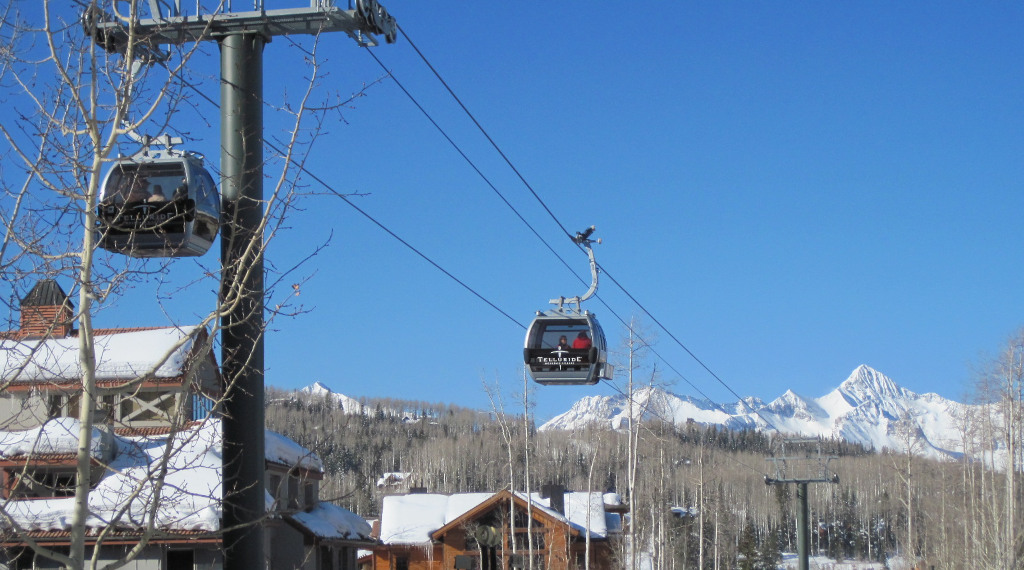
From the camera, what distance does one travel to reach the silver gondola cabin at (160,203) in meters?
8.26

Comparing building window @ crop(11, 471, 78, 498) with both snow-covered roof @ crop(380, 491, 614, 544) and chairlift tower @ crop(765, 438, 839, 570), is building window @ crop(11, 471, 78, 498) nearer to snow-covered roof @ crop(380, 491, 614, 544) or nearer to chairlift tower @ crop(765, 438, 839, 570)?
chairlift tower @ crop(765, 438, 839, 570)

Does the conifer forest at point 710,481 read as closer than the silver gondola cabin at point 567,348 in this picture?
No

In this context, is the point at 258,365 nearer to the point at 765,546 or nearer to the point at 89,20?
the point at 89,20

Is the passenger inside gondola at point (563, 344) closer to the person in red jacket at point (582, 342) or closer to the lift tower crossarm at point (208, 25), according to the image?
the person in red jacket at point (582, 342)

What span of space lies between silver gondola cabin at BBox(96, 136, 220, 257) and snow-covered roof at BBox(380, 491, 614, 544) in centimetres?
4438

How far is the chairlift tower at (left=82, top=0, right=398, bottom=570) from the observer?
7.60 meters

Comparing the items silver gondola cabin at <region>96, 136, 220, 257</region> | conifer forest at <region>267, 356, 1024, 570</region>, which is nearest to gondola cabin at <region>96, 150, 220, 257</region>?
silver gondola cabin at <region>96, 136, 220, 257</region>

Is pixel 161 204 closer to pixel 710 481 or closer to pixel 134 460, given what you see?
pixel 134 460

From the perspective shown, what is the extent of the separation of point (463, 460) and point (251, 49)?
440 ft

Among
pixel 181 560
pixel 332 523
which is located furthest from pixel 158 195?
pixel 332 523

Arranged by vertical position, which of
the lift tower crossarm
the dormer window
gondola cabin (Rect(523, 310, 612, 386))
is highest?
the lift tower crossarm

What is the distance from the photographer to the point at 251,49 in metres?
8.15

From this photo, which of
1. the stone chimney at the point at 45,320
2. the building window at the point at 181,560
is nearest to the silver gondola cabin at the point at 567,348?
the stone chimney at the point at 45,320

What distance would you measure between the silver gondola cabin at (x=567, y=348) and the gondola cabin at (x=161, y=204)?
36.7 feet
